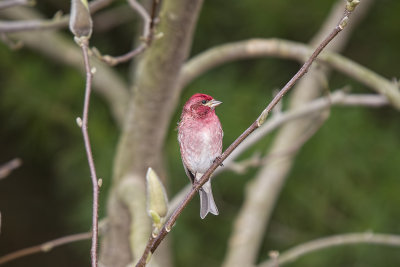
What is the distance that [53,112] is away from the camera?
3.51 meters

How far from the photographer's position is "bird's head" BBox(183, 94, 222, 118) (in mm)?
1227

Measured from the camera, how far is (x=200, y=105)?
4.09 ft

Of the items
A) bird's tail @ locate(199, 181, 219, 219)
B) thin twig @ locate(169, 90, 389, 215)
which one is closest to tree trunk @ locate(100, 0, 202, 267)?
thin twig @ locate(169, 90, 389, 215)

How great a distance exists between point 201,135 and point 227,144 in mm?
1814

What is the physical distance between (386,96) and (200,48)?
208 centimetres

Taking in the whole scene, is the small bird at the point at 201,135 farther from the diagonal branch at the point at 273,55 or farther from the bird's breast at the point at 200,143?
the diagonal branch at the point at 273,55

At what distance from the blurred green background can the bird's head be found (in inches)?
71.6

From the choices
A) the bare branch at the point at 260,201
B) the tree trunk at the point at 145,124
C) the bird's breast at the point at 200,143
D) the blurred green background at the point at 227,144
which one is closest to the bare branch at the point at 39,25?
the tree trunk at the point at 145,124

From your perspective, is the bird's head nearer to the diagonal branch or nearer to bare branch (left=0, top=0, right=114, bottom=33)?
bare branch (left=0, top=0, right=114, bottom=33)

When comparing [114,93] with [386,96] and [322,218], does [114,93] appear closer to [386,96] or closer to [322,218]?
[322,218]

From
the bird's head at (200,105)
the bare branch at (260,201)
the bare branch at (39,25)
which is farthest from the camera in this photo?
the bare branch at (260,201)

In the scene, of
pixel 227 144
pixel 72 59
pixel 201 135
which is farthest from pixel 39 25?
pixel 227 144

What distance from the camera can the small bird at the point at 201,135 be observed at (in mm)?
1242

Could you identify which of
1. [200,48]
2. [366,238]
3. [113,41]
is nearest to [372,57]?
[200,48]
